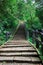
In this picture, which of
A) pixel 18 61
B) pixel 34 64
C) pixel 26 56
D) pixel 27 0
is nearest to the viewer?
pixel 34 64

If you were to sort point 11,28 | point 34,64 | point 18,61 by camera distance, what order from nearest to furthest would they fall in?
1. point 34,64
2. point 18,61
3. point 11,28

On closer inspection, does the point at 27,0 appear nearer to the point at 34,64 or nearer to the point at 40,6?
the point at 40,6

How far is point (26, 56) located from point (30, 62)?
1.74 ft

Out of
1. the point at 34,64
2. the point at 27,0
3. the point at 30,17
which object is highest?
the point at 27,0

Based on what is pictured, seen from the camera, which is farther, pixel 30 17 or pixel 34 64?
pixel 30 17

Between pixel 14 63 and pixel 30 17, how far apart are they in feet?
31.0

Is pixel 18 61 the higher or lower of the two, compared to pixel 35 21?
lower

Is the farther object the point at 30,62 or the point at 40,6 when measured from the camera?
the point at 40,6

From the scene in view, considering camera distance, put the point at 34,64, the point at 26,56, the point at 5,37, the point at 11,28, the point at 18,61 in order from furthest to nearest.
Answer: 1. the point at 11,28
2. the point at 5,37
3. the point at 26,56
4. the point at 18,61
5. the point at 34,64

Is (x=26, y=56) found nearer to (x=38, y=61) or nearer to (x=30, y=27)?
(x=38, y=61)

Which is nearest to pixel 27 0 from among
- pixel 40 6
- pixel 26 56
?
pixel 40 6

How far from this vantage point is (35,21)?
1275 cm

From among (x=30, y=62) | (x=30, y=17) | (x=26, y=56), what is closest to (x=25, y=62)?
(x=30, y=62)

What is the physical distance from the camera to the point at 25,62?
3.79 metres
